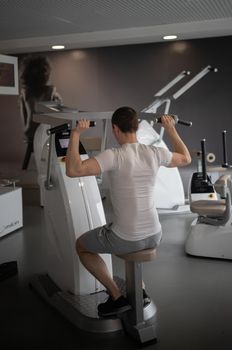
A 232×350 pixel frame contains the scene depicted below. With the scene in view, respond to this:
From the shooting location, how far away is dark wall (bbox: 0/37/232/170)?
7.62 meters

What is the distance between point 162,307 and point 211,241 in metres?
1.26

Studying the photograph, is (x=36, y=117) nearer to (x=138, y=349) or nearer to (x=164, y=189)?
(x=138, y=349)

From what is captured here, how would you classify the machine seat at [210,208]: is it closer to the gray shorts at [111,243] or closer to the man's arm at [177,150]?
the man's arm at [177,150]

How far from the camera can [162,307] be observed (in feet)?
11.8

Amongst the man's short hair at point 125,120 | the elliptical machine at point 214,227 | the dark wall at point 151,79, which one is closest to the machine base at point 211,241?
the elliptical machine at point 214,227

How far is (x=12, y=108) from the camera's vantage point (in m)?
8.82

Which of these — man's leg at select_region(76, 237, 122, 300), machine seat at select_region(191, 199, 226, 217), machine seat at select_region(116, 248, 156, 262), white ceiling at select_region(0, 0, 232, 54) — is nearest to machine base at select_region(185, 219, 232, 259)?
machine seat at select_region(191, 199, 226, 217)

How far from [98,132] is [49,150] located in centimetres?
493

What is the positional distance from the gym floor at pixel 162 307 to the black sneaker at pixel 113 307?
161 mm

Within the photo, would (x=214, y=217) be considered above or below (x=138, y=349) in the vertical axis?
above

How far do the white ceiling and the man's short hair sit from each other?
2.66 metres

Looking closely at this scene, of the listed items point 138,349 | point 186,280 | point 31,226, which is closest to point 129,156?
point 138,349

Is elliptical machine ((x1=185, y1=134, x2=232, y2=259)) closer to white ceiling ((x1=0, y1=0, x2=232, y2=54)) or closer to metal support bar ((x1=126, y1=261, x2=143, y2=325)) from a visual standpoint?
metal support bar ((x1=126, y1=261, x2=143, y2=325))

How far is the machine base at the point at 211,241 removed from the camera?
180 inches
